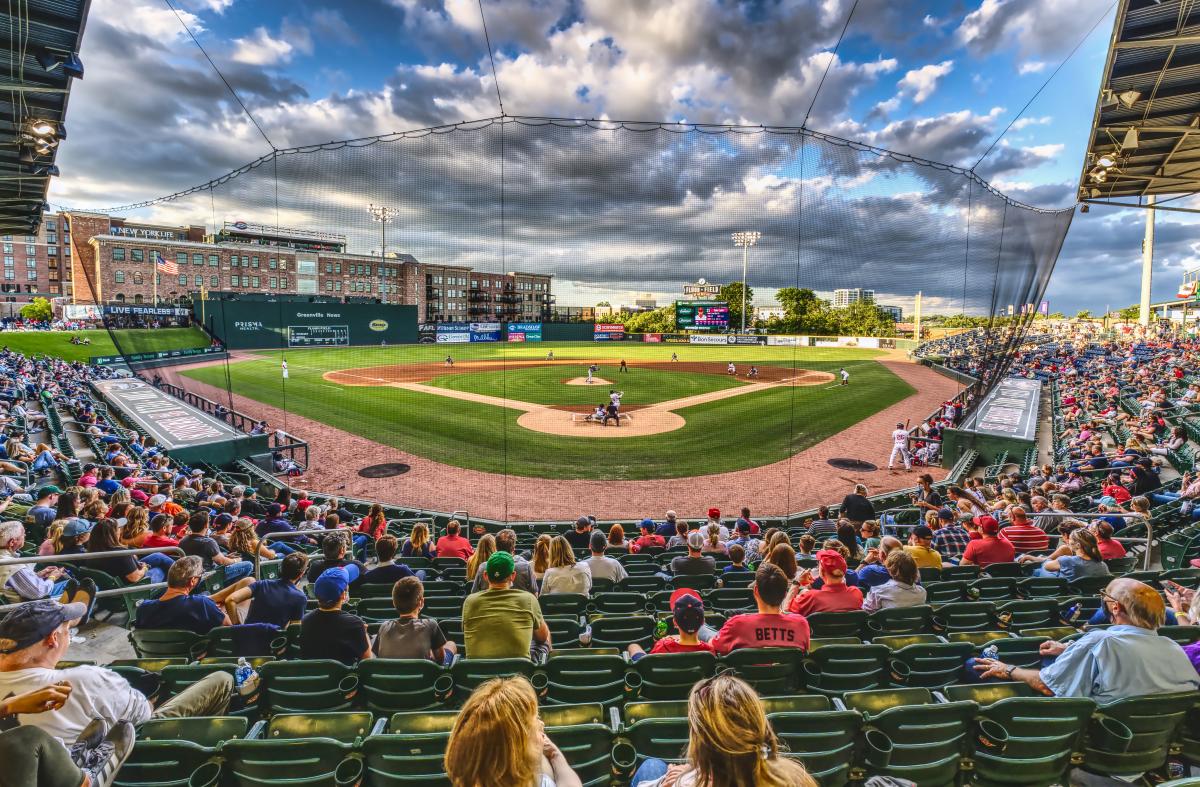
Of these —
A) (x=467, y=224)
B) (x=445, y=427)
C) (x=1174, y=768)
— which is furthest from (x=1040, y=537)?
(x=445, y=427)

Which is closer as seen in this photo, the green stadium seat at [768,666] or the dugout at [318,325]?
the green stadium seat at [768,666]

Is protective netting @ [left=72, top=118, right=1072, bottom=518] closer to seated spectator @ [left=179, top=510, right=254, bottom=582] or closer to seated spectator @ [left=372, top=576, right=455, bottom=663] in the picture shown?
seated spectator @ [left=179, top=510, right=254, bottom=582]

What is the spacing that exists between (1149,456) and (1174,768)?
454 inches

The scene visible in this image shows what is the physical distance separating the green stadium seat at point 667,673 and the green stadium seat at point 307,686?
185 centimetres

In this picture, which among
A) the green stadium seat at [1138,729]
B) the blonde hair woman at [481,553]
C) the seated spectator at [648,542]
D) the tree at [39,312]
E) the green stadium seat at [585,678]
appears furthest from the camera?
the tree at [39,312]

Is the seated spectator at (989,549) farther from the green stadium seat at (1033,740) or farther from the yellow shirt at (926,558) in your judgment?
the green stadium seat at (1033,740)

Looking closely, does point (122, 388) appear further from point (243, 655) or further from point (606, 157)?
point (243, 655)

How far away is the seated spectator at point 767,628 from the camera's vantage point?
3578 millimetres

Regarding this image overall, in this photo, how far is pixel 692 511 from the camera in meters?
13.5

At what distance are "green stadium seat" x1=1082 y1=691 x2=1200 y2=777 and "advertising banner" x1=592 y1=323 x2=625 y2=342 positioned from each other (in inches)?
2401

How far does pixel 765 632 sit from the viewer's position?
360 centimetres

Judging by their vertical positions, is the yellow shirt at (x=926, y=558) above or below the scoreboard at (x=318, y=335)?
below

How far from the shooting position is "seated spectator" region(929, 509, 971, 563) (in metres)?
7.92

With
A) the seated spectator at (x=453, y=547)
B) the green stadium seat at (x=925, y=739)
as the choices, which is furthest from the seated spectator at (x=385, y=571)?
the green stadium seat at (x=925, y=739)
